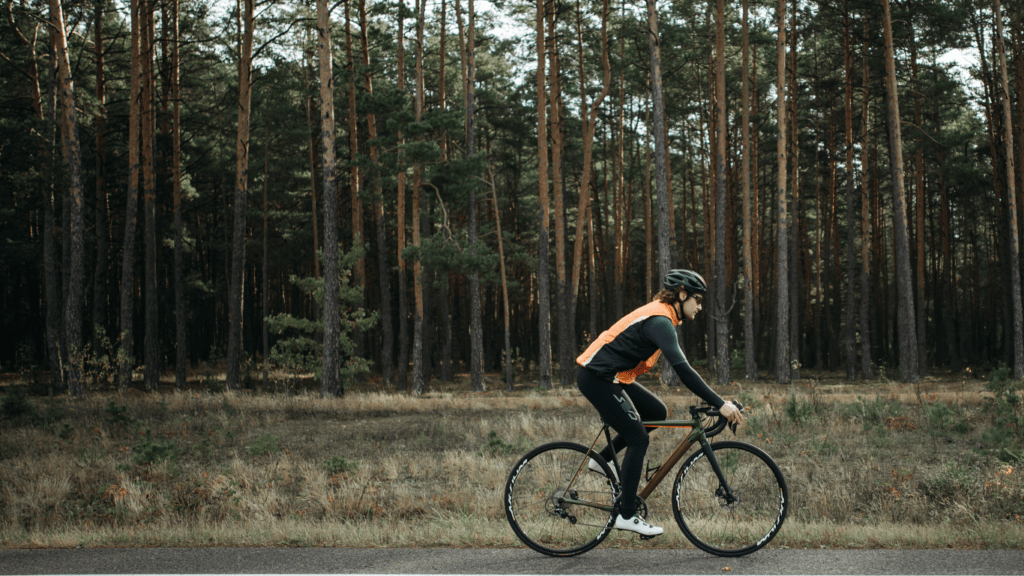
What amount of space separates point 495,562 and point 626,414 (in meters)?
1.40

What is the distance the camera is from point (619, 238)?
37438 millimetres

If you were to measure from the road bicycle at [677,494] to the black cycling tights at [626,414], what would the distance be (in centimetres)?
10

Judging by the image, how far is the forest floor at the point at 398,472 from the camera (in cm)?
612

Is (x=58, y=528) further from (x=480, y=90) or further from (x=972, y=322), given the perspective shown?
(x=972, y=322)

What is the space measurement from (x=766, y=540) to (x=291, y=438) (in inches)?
394

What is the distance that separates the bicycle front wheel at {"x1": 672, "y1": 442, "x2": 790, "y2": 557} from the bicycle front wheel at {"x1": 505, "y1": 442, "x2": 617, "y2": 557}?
0.56 metres

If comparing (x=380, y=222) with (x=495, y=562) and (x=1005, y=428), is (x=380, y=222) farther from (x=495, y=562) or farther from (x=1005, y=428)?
(x=495, y=562)

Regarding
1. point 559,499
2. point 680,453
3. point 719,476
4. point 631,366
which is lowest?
point 559,499

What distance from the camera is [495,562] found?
199 inches

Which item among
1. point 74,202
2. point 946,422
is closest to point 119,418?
point 74,202

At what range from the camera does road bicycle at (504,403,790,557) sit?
5.15m

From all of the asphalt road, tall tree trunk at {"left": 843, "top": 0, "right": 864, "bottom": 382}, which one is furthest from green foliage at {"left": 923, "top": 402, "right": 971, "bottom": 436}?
tall tree trunk at {"left": 843, "top": 0, "right": 864, "bottom": 382}

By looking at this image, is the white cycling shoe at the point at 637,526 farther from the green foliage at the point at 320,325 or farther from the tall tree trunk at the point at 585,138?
the tall tree trunk at the point at 585,138

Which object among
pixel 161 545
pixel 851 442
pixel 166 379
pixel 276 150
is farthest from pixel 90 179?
pixel 851 442
